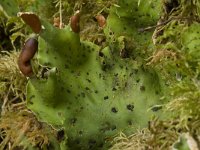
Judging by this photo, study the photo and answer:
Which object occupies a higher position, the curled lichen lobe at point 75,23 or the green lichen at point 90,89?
the curled lichen lobe at point 75,23

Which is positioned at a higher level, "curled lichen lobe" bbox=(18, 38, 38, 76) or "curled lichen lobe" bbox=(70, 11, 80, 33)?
"curled lichen lobe" bbox=(70, 11, 80, 33)

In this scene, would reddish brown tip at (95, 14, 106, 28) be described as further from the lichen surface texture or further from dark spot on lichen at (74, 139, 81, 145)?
dark spot on lichen at (74, 139, 81, 145)

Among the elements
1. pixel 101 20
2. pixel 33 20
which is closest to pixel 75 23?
pixel 33 20

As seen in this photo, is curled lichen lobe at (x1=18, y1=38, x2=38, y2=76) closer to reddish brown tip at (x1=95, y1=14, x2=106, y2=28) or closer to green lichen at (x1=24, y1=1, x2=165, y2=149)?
green lichen at (x1=24, y1=1, x2=165, y2=149)

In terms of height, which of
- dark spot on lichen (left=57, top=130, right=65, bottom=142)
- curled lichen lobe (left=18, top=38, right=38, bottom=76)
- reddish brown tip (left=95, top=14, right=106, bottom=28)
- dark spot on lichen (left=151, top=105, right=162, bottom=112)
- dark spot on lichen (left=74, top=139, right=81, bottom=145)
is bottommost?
dark spot on lichen (left=74, top=139, right=81, bottom=145)

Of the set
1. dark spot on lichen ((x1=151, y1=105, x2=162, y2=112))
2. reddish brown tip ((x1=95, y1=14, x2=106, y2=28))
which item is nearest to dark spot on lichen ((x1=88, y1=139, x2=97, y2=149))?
dark spot on lichen ((x1=151, y1=105, x2=162, y2=112))

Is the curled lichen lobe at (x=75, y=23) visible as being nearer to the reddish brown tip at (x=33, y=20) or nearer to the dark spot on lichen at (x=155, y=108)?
the reddish brown tip at (x=33, y=20)

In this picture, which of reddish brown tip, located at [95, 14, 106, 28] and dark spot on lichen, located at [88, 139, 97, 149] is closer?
dark spot on lichen, located at [88, 139, 97, 149]

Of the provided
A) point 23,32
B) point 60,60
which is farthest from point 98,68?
point 23,32

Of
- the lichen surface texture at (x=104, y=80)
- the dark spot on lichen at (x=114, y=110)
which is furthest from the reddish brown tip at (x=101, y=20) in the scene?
the dark spot on lichen at (x=114, y=110)

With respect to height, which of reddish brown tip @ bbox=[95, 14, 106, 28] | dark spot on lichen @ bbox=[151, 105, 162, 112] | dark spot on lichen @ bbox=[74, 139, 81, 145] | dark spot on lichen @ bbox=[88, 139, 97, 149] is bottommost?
dark spot on lichen @ bbox=[88, 139, 97, 149]

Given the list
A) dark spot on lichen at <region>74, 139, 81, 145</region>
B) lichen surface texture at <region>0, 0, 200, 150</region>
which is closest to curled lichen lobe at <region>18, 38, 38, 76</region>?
lichen surface texture at <region>0, 0, 200, 150</region>
